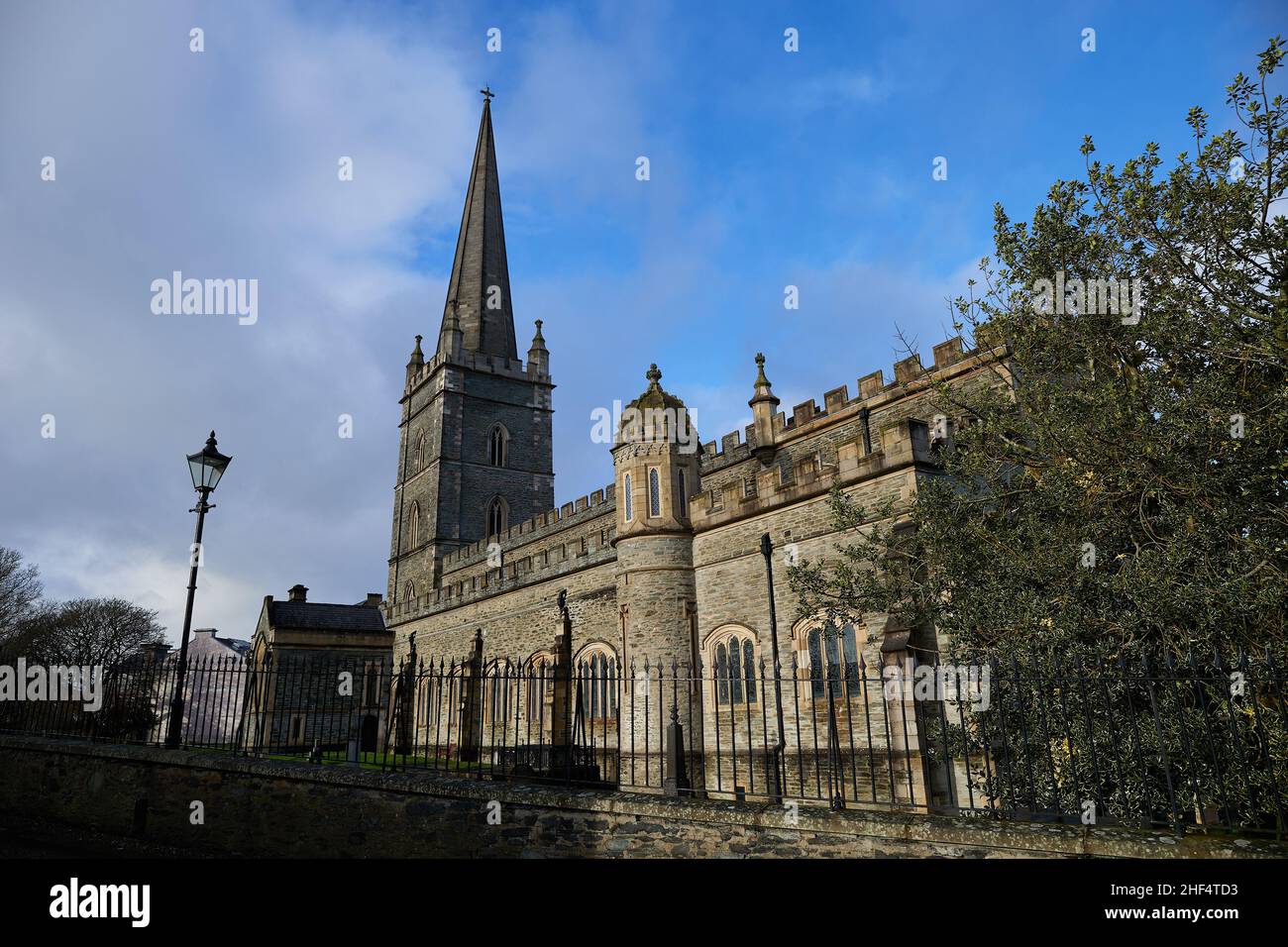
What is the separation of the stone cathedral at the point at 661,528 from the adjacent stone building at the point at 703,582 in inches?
1.8

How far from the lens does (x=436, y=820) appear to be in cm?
852

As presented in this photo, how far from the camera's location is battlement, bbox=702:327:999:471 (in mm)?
21078

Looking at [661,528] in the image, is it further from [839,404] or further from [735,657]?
[839,404]

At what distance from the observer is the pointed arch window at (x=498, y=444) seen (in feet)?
Result: 157

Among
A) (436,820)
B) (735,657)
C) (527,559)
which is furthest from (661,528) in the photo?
(436,820)

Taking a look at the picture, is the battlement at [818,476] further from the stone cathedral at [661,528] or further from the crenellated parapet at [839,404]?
the crenellated parapet at [839,404]

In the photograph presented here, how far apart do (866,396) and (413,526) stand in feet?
107

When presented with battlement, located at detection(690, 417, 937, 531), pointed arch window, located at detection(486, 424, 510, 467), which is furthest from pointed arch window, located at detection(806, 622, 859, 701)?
pointed arch window, located at detection(486, 424, 510, 467)

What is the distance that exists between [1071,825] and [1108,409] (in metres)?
5.29

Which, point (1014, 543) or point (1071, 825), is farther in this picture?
point (1014, 543)
